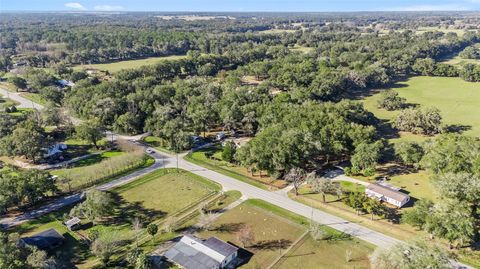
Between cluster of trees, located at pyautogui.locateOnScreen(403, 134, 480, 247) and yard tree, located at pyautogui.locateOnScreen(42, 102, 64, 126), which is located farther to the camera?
yard tree, located at pyautogui.locateOnScreen(42, 102, 64, 126)

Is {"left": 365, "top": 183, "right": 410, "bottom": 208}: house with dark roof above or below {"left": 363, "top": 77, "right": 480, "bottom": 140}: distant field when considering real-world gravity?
below

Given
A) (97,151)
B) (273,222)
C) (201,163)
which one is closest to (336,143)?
(273,222)

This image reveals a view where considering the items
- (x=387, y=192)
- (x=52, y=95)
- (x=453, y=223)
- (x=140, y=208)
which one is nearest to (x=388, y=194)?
(x=387, y=192)

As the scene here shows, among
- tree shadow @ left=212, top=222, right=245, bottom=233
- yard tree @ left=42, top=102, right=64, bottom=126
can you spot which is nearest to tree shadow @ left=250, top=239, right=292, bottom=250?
tree shadow @ left=212, top=222, right=245, bottom=233

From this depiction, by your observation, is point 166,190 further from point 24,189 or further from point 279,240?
point 279,240

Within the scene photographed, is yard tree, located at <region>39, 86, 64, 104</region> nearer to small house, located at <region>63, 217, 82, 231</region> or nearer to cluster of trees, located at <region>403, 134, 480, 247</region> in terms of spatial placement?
small house, located at <region>63, 217, 82, 231</region>

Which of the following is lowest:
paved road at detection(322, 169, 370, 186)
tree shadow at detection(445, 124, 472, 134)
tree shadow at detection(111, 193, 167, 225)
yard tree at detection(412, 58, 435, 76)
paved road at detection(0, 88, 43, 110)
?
tree shadow at detection(111, 193, 167, 225)
